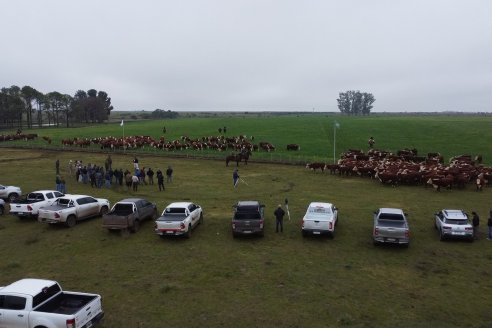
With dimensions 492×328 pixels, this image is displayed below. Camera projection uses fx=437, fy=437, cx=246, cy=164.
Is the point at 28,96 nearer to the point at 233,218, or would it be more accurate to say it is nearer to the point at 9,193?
the point at 9,193

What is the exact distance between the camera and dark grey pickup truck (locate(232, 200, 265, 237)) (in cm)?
2058

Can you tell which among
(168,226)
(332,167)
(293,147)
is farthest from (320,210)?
(293,147)

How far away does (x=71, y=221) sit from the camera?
23.2 metres

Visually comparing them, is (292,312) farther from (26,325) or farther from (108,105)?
(108,105)

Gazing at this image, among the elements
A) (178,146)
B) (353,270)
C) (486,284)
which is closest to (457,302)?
(486,284)

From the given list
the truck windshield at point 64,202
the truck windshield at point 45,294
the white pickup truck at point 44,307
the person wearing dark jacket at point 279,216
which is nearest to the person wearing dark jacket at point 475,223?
the person wearing dark jacket at point 279,216

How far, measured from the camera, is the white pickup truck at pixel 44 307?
11.4 meters

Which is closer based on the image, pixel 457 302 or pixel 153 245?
pixel 457 302

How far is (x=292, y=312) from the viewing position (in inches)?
531

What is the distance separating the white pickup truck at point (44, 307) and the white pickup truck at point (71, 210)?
10.4 meters

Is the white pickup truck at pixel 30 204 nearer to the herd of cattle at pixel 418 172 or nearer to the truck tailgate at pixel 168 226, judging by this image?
the truck tailgate at pixel 168 226

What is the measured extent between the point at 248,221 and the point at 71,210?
31.8ft

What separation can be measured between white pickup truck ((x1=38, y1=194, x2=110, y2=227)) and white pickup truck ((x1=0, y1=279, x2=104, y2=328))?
1041 cm

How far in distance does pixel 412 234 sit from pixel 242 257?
8.94 m
